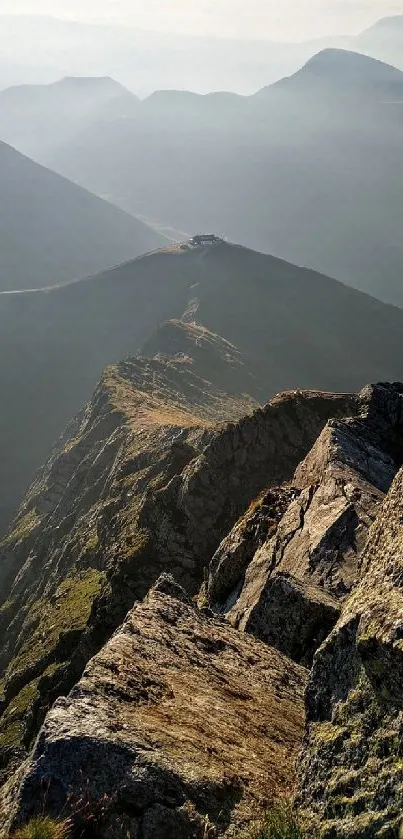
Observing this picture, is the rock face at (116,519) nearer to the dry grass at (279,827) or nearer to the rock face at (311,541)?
the rock face at (311,541)

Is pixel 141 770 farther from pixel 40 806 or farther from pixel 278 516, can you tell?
pixel 278 516

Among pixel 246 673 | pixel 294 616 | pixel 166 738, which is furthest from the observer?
pixel 294 616

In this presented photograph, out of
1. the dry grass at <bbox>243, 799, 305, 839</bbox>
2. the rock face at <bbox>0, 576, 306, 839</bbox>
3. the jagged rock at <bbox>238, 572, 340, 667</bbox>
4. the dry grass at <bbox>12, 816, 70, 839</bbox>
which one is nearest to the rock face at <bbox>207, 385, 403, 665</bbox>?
the jagged rock at <bbox>238, 572, 340, 667</bbox>

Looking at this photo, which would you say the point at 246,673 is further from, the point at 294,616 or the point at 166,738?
the point at 166,738

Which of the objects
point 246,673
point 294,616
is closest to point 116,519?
point 294,616

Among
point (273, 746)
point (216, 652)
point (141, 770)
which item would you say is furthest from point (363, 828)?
point (216, 652)
